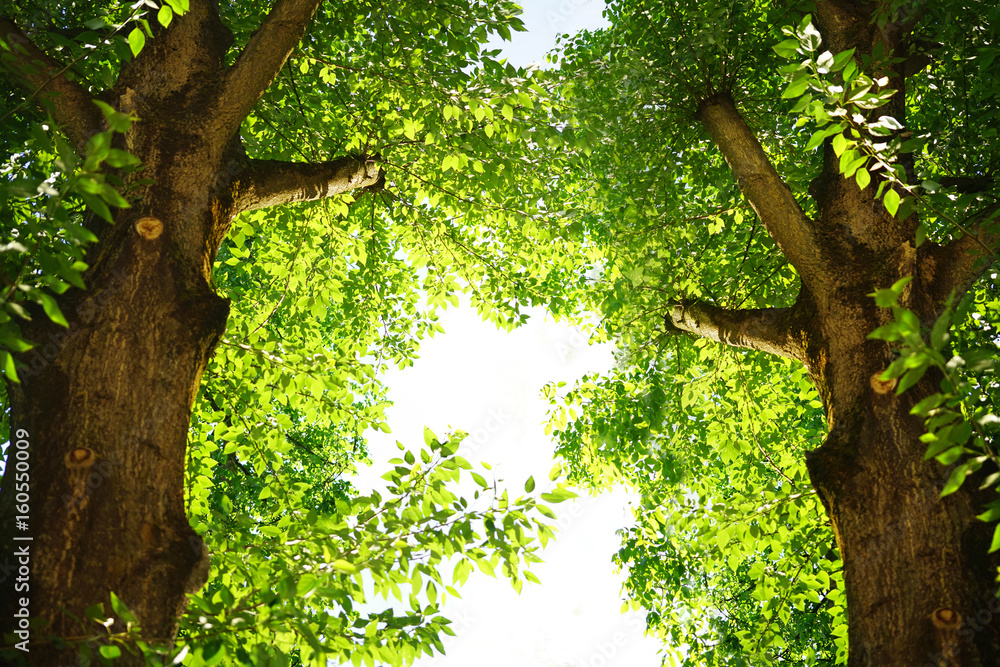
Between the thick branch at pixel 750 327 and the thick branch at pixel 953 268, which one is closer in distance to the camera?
the thick branch at pixel 953 268

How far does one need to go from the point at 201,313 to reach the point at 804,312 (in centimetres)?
338

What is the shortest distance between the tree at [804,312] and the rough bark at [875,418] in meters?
0.01

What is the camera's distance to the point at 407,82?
5328mm

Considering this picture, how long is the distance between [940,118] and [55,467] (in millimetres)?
6674

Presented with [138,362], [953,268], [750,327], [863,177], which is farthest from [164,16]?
[953,268]

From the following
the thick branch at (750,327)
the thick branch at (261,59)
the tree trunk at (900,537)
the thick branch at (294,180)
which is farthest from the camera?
the thick branch at (750,327)

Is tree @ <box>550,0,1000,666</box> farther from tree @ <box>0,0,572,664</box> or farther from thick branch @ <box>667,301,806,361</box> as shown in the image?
tree @ <box>0,0,572,664</box>

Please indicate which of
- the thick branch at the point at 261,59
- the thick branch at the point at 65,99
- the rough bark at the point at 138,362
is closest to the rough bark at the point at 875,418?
the rough bark at the point at 138,362

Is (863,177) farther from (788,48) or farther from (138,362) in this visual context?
(138,362)

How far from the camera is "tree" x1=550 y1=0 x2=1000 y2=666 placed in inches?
107

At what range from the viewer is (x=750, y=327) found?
15.1 ft

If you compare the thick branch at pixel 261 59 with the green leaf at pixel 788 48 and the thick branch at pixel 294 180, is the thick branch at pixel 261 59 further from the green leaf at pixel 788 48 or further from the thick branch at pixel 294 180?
the green leaf at pixel 788 48

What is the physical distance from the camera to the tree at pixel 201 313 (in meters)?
2.29

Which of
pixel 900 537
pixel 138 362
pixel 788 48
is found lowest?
pixel 900 537
